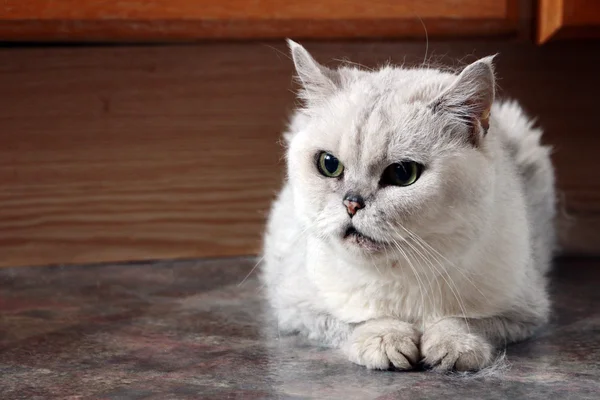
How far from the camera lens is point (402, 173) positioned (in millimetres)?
1421

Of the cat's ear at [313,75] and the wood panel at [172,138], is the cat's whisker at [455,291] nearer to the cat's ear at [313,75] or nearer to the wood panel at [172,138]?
the cat's ear at [313,75]

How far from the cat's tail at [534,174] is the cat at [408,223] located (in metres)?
0.20

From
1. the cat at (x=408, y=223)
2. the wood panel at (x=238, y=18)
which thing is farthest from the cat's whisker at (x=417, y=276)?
the wood panel at (x=238, y=18)

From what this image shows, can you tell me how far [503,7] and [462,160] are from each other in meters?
0.73

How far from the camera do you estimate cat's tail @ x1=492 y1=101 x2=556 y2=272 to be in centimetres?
189

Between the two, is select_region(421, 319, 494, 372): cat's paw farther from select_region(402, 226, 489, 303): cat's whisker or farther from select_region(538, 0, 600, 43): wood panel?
select_region(538, 0, 600, 43): wood panel

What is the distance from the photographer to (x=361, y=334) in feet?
4.94

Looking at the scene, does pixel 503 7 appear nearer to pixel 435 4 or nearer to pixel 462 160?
pixel 435 4

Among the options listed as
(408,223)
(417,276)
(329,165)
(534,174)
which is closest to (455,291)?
(417,276)

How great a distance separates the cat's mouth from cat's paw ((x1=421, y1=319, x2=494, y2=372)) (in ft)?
0.62

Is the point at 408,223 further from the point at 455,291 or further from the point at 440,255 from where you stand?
the point at 455,291

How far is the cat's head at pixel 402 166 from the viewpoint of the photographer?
140 cm

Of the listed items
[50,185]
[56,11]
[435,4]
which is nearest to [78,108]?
A: [50,185]

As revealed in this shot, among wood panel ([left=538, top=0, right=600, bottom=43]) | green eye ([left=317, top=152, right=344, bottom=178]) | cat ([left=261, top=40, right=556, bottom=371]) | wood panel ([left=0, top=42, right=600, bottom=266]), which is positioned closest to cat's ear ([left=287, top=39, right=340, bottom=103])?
cat ([left=261, top=40, right=556, bottom=371])
